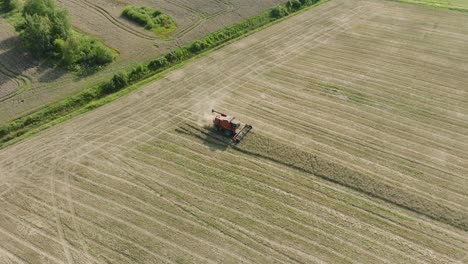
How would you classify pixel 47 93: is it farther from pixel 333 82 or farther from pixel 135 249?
pixel 333 82

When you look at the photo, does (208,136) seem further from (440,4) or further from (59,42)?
(440,4)

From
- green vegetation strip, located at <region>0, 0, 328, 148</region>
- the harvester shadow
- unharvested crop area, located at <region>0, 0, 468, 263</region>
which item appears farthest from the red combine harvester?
green vegetation strip, located at <region>0, 0, 328, 148</region>

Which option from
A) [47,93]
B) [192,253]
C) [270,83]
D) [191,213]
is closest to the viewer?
[192,253]

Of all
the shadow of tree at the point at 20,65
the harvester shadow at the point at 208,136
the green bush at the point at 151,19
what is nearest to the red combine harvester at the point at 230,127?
the harvester shadow at the point at 208,136

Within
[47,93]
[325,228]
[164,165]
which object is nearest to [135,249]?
[164,165]

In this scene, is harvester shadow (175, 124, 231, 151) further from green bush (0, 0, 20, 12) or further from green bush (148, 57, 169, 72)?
green bush (0, 0, 20, 12)

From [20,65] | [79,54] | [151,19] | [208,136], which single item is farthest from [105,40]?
[208,136]
